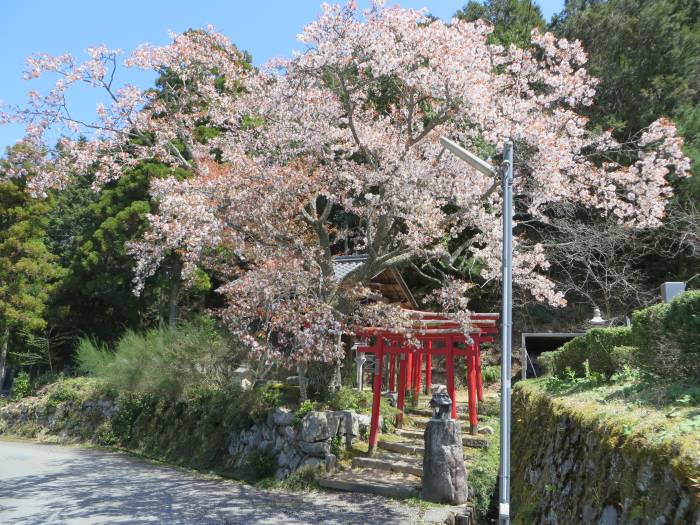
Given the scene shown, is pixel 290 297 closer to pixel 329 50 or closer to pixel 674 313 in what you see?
pixel 329 50

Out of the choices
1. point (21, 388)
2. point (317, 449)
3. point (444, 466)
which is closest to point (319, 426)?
point (317, 449)

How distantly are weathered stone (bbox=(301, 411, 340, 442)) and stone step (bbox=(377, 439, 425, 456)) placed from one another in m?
1.13

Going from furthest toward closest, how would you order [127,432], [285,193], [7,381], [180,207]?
[7,381], [127,432], [285,193], [180,207]

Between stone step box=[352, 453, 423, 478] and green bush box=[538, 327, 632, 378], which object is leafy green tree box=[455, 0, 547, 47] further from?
stone step box=[352, 453, 423, 478]

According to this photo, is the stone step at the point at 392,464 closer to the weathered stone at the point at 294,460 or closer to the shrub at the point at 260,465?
the weathered stone at the point at 294,460

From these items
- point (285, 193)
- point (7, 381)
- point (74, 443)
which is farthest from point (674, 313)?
point (7, 381)

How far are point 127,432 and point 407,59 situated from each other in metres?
A: 12.4

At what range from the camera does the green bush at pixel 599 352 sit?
22.9 feet

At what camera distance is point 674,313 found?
16.0ft

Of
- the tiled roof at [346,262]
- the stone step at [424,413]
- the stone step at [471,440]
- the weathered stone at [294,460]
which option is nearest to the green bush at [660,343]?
the stone step at [471,440]

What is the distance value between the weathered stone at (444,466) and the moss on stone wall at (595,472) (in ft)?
4.07

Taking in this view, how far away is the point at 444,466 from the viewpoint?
8977mm

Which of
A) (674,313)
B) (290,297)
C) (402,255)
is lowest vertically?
(674,313)

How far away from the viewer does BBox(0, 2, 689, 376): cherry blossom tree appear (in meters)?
10.2
